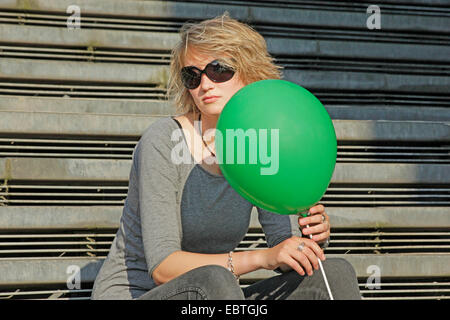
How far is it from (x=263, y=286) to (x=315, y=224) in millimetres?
373

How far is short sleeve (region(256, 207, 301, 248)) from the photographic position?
2.40 m

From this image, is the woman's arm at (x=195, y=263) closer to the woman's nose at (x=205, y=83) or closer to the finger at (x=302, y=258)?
the finger at (x=302, y=258)

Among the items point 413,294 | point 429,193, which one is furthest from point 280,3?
point 413,294

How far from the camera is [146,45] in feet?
14.5

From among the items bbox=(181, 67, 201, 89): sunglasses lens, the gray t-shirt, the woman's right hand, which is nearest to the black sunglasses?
bbox=(181, 67, 201, 89): sunglasses lens

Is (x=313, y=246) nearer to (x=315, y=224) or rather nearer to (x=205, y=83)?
(x=315, y=224)

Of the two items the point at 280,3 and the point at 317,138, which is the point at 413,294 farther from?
the point at 280,3

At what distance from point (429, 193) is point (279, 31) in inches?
67.0

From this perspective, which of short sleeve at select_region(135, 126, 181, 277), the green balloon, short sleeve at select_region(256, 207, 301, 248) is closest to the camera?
the green balloon

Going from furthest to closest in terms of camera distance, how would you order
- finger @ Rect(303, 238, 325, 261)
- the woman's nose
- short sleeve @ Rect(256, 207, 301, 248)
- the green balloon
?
short sleeve @ Rect(256, 207, 301, 248), the woman's nose, finger @ Rect(303, 238, 325, 261), the green balloon

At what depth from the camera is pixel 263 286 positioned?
2262 mm

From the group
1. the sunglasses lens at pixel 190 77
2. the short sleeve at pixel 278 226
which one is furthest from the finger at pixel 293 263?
the sunglasses lens at pixel 190 77

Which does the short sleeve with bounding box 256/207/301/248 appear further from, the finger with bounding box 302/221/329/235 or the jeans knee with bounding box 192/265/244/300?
the jeans knee with bounding box 192/265/244/300

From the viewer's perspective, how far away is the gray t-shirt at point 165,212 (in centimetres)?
212
